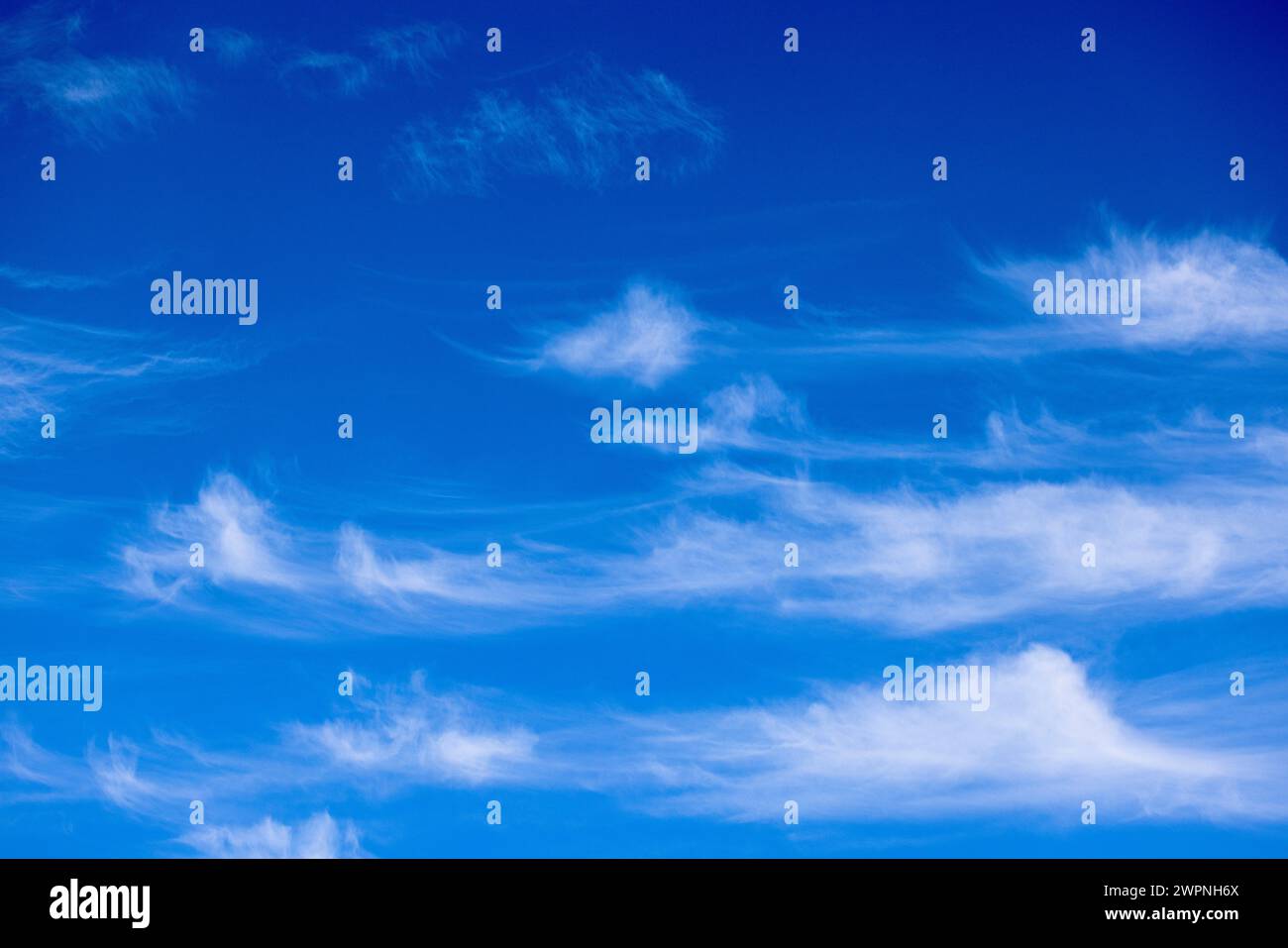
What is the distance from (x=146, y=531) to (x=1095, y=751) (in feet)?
11.5

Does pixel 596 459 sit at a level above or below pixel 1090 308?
below

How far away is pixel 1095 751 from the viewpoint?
204 inches
